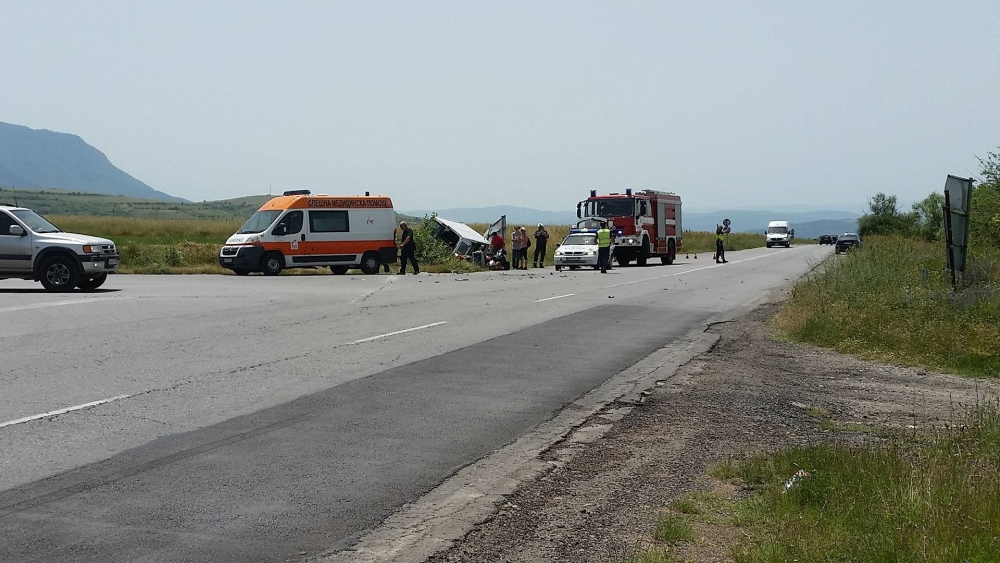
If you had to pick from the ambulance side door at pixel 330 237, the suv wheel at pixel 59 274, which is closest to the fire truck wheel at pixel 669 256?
the ambulance side door at pixel 330 237

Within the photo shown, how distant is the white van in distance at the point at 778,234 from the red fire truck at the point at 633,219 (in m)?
48.5

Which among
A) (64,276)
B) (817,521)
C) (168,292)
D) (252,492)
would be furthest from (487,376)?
(64,276)

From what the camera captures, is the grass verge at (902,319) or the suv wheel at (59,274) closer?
the grass verge at (902,319)

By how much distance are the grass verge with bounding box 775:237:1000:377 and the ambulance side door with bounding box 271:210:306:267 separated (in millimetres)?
17855

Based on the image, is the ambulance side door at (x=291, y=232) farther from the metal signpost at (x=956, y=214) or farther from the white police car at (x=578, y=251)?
the metal signpost at (x=956, y=214)

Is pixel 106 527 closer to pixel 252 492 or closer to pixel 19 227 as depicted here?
pixel 252 492

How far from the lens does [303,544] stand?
16.6ft

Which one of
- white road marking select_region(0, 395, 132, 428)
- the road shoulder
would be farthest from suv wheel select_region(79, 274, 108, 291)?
the road shoulder

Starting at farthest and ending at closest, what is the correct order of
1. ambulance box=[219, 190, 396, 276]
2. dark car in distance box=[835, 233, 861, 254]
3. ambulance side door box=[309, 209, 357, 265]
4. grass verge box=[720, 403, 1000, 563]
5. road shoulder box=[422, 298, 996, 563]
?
dark car in distance box=[835, 233, 861, 254]
ambulance side door box=[309, 209, 357, 265]
ambulance box=[219, 190, 396, 276]
road shoulder box=[422, 298, 996, 563]
grass verge box=[720, 403, 1000, 563]

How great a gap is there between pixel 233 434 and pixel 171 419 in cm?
82

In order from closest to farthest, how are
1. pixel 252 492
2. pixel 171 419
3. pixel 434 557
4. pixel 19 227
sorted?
pixel 434 557 → pixel 252 492 → pixel 171 419 → pixel 19 227

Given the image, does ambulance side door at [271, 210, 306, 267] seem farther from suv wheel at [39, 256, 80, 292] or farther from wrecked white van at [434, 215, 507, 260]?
suv wheel at [39, 256, 80, 292]

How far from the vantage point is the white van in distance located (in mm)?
90375

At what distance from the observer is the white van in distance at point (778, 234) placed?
90.4m
